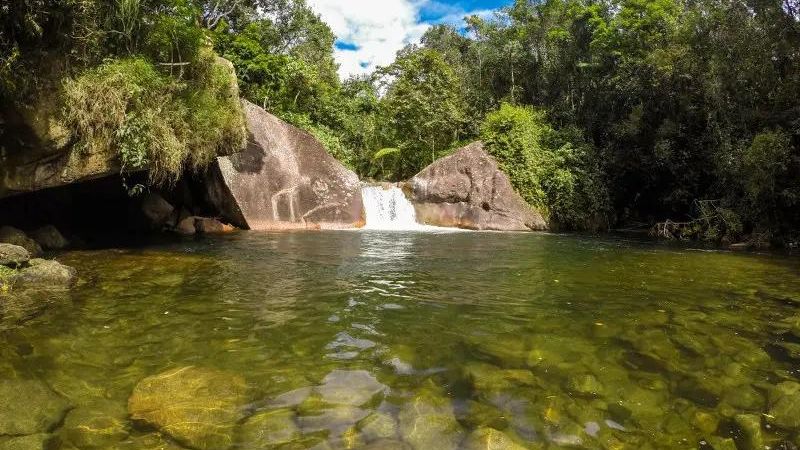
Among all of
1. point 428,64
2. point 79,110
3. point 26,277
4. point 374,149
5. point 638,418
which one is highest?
point 428,64

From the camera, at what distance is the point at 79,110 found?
8336 mm

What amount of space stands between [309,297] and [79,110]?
17.1ft

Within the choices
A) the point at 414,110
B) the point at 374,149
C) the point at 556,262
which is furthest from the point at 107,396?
the point at 374,149

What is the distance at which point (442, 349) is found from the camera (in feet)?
15.7

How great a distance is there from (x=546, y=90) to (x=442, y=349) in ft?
87.4

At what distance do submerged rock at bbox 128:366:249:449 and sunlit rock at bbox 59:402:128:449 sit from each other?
0.11m

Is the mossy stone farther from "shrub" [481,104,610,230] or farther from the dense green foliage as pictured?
"shrub" [481,104,610,230]

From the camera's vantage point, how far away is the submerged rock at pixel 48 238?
10672 millimetres

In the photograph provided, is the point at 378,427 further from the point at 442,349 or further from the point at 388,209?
the point at 388,209

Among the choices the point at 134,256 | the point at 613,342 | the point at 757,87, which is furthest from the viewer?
the point at 757,87

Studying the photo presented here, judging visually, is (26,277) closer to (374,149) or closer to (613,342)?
(613,342)

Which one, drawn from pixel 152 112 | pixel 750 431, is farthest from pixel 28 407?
pixel 152 112

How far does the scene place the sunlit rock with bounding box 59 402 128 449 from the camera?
3.14 metres

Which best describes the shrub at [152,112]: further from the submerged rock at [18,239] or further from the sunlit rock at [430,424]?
the sunlit rock at [430,424]
